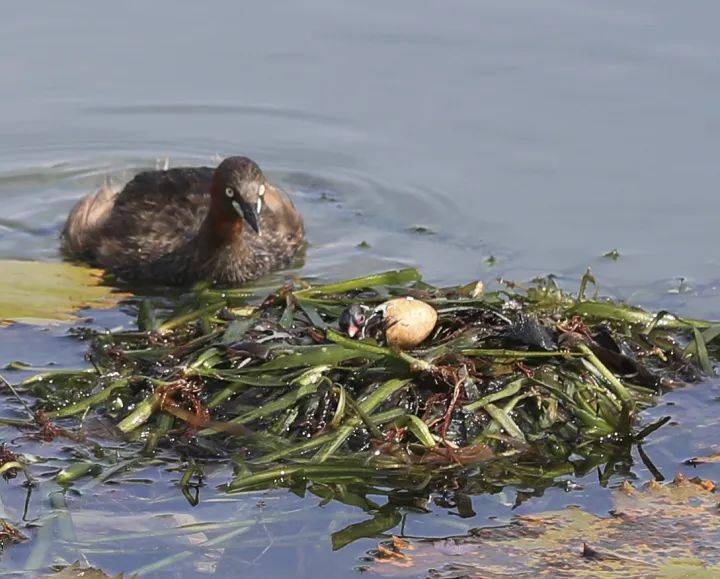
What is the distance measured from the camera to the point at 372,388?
6090 millimetres

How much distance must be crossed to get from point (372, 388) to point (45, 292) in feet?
8.91

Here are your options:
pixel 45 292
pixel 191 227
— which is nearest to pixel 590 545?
pixel 45 292

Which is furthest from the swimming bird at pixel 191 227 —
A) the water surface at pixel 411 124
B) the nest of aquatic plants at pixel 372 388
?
the nest of aquatic plants at pixel 372 388

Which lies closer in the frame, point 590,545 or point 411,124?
point 590,545

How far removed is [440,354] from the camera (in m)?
6.18

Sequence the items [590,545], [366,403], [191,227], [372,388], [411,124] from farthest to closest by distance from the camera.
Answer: [411,124] < [191,227] < [372,388] < [366,403] < [590,545]

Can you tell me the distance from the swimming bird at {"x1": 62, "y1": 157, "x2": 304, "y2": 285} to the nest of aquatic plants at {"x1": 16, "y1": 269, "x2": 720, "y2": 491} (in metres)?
2.58

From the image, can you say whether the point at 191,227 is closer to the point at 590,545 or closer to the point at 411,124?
the point at 411,124

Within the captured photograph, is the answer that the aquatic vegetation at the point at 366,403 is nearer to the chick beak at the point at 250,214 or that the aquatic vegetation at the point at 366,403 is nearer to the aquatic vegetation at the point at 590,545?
the aquatic vegetation at the point at 590,545

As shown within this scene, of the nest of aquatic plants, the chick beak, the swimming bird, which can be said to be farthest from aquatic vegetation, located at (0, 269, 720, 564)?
the swimming bird

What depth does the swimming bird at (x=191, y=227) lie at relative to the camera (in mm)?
9266

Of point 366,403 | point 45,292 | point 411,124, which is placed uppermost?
point 411,124

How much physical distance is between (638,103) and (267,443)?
18.6ft

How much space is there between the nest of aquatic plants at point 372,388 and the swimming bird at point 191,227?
258cm
